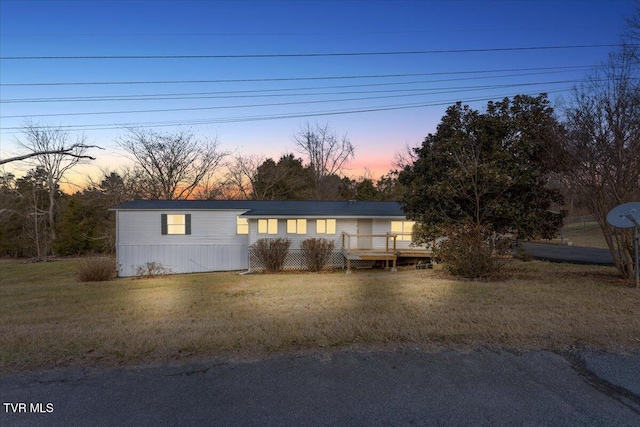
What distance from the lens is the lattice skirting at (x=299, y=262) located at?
16.5 m

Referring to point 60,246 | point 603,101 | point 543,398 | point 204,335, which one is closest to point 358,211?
point 603,101

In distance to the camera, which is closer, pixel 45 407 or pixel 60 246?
pixel 45 407

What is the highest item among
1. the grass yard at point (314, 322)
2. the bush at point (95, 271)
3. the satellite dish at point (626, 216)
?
the satellite dish at point (626, 216)

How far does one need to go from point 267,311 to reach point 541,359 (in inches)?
→ 147

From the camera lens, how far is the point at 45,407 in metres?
2.81

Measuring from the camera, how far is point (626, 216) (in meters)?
6.98

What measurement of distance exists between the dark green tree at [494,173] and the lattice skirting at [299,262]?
602cm

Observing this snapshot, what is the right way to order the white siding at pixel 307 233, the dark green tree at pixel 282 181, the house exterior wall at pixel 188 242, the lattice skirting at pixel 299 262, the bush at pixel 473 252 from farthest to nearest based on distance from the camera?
the dark green tree at pixel 282 181
the house exterior wall at pixel 188 242
the white siding at pixel 307 233
the lattice skirting at pixel 299 262
the bush at pixel 473 252

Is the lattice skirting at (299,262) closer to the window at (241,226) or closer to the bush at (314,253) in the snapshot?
the bush at (314,253)

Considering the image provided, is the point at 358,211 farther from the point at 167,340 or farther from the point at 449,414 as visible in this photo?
the point at 449,414

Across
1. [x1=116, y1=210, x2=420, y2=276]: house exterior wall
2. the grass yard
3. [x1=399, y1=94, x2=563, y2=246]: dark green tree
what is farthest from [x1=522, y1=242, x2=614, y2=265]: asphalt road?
[x1=116, y1=210, x2=420, y2=276]: house exterior wall

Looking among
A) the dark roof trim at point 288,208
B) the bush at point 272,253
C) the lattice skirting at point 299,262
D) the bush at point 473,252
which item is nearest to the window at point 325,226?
the dark roof trim at point 288,208

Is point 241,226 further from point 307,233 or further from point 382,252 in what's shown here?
point 382,252

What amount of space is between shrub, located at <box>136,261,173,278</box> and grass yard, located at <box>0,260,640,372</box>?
7639mm
